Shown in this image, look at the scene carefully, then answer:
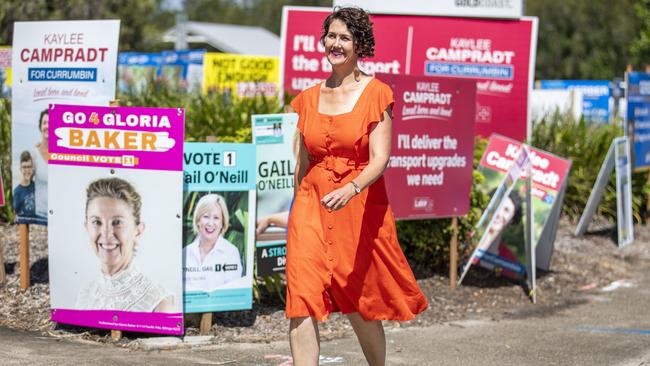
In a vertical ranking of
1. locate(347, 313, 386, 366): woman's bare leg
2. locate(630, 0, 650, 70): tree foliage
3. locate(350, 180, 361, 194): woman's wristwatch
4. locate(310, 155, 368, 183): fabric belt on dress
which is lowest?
locate(347, 313, 386, 366): woman's bare leg

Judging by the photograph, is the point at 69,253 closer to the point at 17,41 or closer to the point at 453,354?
the point at 17,41

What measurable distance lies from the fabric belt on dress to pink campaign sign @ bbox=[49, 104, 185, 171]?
5.59 feet

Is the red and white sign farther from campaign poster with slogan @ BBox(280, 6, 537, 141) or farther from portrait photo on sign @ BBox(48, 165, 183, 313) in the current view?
portrait photo on sign @ BBox(48, 165, 183, 313)

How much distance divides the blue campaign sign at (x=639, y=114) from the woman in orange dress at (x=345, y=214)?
924cm

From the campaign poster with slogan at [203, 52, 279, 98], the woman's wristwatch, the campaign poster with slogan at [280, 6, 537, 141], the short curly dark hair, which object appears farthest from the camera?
the campaign poster with slogan at [203, 52, 279, 98]

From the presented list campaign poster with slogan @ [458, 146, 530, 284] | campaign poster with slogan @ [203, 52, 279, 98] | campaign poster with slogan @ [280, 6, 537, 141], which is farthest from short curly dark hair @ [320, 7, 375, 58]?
campaign poster with slogan @ [203, 52, 279, 98]

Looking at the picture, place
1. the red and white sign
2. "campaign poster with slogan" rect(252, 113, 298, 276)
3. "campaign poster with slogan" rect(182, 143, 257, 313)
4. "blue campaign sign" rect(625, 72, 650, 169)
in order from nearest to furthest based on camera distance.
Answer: "campaign poster with slogan" rect(182, 143, 257, 313) < "campaign poster with slogan" rect(252, 113, 298, 276) < the red and white sign < "blue campaign sign" rect(625, 72, 650, 169)

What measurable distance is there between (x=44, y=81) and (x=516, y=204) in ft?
13.7

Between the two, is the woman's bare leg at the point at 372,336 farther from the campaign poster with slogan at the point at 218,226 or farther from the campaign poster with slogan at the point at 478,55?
the campaign poster with slogan at the point at 478,55

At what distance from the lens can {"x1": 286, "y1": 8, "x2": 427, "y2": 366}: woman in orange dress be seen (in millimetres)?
5289

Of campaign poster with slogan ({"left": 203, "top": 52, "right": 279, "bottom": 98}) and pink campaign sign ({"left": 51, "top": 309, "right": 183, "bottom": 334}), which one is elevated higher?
campaign poster with slogan ({"left": 203, "top": 52, "right": 279, "bottom": 98})

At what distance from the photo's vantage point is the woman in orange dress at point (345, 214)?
529cm

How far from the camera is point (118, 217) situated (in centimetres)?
705

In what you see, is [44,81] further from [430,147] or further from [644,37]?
[644,37]
